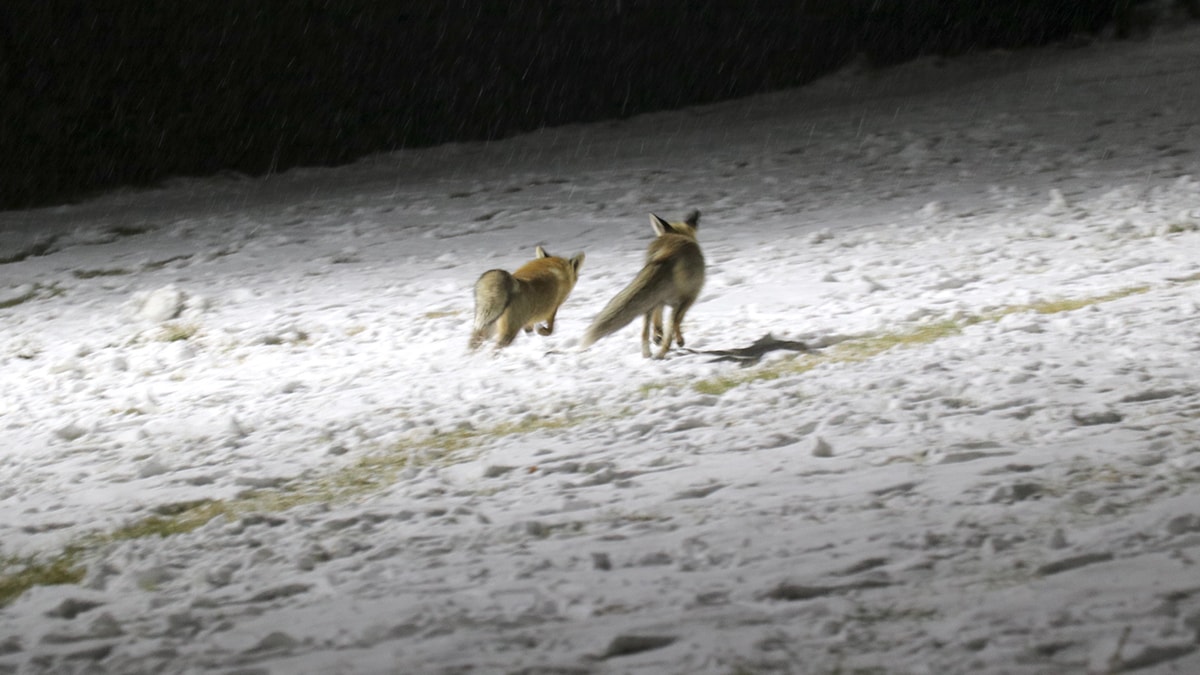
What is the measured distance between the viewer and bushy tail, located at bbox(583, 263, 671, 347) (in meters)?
3.36

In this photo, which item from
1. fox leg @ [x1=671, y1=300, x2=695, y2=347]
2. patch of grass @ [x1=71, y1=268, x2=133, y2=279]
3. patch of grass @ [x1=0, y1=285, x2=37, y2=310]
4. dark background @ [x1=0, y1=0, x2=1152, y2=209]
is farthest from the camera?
dark background @ [x1=0, y1=0, x2=1152, y2=209]

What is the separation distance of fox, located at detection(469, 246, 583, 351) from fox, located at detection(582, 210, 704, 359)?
29 cm

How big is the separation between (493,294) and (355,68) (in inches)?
205

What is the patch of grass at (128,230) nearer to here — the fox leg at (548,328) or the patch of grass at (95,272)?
the patch of grass at (95,272)

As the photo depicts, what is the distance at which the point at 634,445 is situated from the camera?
2969 mm

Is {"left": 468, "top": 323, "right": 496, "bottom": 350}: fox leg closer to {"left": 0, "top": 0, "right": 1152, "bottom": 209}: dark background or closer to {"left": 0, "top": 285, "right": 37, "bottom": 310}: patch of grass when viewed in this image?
{"left": 0, "top": 285, "right": 37, "bottom": 310}: patch of grass

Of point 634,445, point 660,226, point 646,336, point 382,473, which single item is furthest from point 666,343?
point 382,473

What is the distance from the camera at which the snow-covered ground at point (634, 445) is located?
2.05 meters

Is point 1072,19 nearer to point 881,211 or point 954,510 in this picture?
point 881,211

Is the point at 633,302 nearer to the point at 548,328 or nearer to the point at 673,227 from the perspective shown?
the point at 673,227

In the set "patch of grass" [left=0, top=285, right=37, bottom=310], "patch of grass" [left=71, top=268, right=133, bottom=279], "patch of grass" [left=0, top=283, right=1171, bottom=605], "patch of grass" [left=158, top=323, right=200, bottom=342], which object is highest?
"patch of grass" [left=0, top=283, right=1171, bottom=605]

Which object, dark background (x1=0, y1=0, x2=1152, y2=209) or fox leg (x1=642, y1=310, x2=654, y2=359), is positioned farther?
dark background (x1=0, y1=0, x2=1152, y2=209)

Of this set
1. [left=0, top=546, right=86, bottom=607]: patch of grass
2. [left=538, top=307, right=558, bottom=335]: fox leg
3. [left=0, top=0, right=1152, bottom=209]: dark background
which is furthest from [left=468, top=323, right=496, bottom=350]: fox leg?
[left=0, top=0, right=1152, bottom=209]: dark background

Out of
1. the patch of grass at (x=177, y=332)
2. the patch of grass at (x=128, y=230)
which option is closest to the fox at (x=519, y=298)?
the patch of grass at (x=177, y=332)
